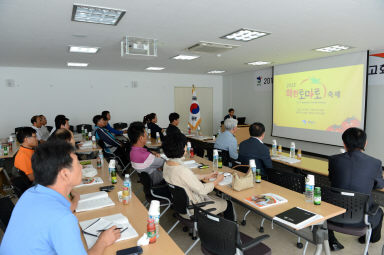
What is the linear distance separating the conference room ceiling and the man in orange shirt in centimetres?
153

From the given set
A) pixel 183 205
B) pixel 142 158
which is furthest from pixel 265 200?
pixel 142 158

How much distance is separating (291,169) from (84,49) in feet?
15.9

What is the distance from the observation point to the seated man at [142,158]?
3.21 metres

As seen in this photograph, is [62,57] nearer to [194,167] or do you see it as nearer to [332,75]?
A: [194,167]

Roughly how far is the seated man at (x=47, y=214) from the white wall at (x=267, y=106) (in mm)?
6773

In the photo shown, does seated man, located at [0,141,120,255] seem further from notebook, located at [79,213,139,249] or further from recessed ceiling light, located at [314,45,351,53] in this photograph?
recessed ceiling light, located at [314,45,351,53]

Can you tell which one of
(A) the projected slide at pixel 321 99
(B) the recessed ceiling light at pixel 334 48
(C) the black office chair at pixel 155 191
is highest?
(B) the recessed ceiling light at pixel 334 48

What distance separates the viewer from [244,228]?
3.26 meters

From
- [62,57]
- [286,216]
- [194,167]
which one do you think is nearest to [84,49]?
[62,57]

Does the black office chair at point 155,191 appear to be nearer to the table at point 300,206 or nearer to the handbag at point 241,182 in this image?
the table at point 300,206

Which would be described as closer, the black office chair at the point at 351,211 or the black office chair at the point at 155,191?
the black office chair at the point at 351,211

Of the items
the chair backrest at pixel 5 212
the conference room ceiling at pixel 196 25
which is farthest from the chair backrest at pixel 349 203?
the chair backrest at pixel 5 212

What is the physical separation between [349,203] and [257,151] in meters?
1.21

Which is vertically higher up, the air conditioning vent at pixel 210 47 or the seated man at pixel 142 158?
the air conditioning vent at pixel 210 47
